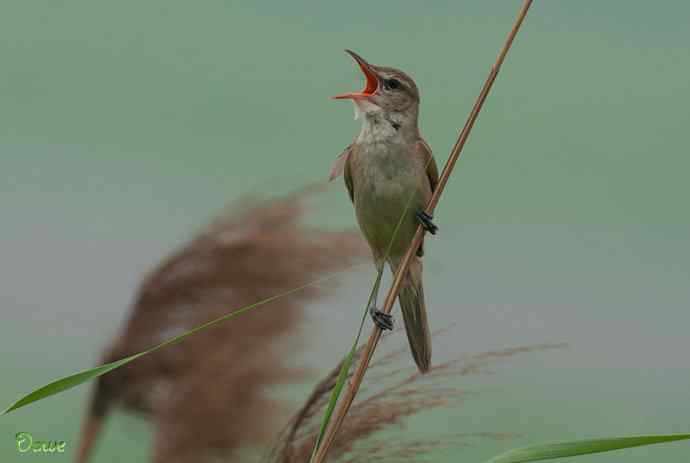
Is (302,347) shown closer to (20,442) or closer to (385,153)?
(385,153)

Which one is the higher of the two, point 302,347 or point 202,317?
point 202,317

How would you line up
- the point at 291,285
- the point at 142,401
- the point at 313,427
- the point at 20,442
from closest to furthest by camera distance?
the point at 313,427
the point at 20,442
the point at 291,285
the point at 142,401

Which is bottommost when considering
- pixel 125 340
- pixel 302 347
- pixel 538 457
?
pixel 538 457

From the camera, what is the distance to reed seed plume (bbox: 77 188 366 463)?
272 centimetres

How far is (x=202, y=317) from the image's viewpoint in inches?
119

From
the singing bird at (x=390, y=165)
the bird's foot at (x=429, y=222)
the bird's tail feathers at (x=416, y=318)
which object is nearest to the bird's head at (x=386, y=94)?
the singing bird at (x=390, y=165)

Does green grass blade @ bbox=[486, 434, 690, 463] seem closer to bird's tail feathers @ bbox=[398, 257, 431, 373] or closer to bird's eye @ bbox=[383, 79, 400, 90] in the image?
bird's tail feathers @ bbox=[398, 257, 431, 373]

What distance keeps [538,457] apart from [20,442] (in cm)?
163

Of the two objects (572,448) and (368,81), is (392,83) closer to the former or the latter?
(368,81)

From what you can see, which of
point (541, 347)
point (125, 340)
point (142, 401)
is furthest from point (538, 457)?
point (142, 401)

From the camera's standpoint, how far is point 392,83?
2832 millimetres

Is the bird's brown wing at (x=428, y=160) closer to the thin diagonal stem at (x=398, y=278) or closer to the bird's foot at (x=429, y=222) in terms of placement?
the bird's foot at (x=429, y=222)

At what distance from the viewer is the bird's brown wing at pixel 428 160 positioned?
2816mm

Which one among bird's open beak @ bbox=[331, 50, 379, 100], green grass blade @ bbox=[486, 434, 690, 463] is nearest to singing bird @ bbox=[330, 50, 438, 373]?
bird's open beak @ bbox=[331, 50, 379, 100]
